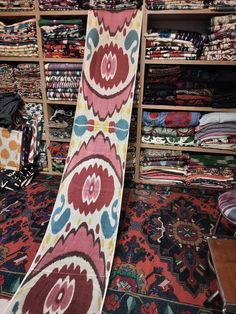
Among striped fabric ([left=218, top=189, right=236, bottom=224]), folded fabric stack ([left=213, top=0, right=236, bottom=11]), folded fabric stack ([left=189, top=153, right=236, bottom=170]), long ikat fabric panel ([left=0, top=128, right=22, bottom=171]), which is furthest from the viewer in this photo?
long ikat fabric panel ([left=0, top=128, right=22, bottom=171])

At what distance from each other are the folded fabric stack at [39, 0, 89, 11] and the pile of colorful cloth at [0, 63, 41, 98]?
1.69ft

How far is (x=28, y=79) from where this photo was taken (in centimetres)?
240

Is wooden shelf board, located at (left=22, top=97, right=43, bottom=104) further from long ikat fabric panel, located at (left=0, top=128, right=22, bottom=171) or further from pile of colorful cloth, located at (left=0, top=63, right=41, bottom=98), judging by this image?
long ikat fabric panel, located at (left=0, top=128, right=22, bottom=171)

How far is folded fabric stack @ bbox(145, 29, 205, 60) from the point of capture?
200 centimetres

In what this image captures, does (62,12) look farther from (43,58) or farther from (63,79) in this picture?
(63,79)

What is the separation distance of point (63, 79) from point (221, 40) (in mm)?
1426

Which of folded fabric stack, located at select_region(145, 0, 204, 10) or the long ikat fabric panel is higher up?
folded fabric stack, located at select_region(145, 0, 204, 10)

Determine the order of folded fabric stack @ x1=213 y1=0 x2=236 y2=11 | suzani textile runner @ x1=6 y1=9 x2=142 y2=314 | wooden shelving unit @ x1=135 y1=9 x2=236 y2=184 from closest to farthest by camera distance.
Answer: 1. suzani textile runner @ x1=6 y1=9 x2=142 y2=314
2. folded fabric stack @ x1=213 y1=0 x2=236 y2=11
3. wooden shelving unit @ x1=135 y1=9 x2=236 y2=184

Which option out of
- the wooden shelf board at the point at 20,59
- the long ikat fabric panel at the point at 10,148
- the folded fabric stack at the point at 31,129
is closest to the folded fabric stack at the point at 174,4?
the wooden shelf board at the point at 20,59

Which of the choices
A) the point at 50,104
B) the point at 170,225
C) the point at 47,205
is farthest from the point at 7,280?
the point at 50,104

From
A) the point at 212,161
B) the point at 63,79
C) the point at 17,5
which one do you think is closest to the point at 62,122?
the point at 63,79

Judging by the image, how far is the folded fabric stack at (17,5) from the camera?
83.0 inches

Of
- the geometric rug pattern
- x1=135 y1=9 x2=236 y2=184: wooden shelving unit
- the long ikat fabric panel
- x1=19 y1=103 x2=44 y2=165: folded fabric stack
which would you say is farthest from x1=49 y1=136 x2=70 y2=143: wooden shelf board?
x1=135 y1=9 x2=236 y2=184: wooden shelving unit

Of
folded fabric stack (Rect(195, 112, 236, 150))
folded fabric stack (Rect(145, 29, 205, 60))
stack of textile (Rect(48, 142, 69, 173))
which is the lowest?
stack of textile (Rect(48, 142, 69, 173))
